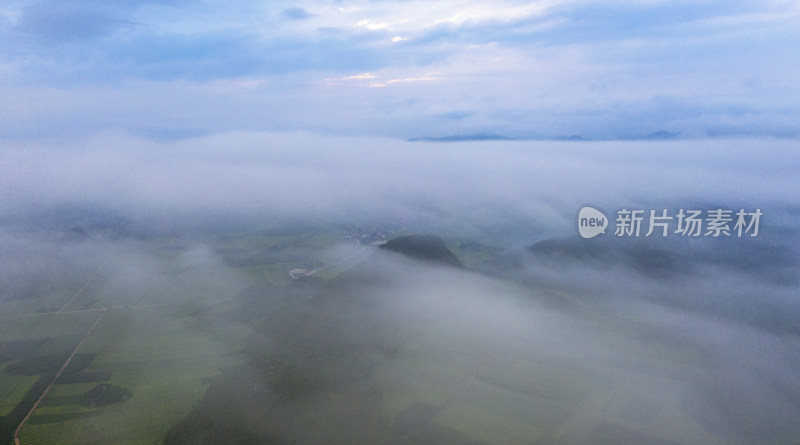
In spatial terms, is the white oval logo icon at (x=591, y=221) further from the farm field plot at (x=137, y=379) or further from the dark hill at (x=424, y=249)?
the farm field plot at (x=137, y=379)

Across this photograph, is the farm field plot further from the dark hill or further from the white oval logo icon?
the white oval logo icon

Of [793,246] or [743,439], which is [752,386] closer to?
[743,439]

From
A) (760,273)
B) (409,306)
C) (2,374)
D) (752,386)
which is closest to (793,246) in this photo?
(760,273)

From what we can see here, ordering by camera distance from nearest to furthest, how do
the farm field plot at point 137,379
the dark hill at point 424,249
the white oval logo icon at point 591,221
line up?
the farm field plot at point 137,379
the white oval logo icon at point 591,221
the dark hill at point 424,249

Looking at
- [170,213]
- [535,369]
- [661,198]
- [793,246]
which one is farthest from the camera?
[170,213]

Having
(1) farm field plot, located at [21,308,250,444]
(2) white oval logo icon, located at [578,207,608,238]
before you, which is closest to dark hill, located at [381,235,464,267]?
(2) white oval logo icon, located at [578,207,608,238]

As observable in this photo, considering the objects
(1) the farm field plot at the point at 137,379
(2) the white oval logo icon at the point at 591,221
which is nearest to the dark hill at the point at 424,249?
(2) the white oval logo icon at the point at 591,221

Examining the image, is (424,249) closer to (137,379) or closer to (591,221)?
(591,221)
